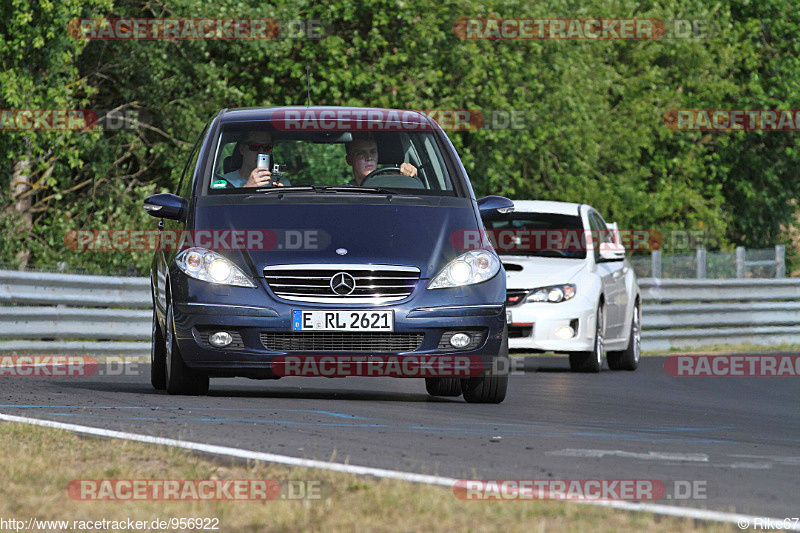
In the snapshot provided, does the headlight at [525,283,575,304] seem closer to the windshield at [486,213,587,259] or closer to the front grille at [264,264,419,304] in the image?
the windshield at [486,213,587,259]

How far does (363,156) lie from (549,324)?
15.0ft

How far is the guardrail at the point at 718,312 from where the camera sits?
73.9ft

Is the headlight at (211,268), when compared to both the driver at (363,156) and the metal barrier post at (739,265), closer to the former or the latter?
the driver at (363,156)

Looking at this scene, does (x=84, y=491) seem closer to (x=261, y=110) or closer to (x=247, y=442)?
(x=247, y=442)

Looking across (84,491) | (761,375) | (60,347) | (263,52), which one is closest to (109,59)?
(263,52)

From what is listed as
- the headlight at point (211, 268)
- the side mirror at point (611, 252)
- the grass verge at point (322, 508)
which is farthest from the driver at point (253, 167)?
the side mirror at point (611, 252)

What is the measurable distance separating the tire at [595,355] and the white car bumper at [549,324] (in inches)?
11.3

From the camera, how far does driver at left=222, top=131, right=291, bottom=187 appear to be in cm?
1040

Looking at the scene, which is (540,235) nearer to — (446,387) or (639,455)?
(446,387)

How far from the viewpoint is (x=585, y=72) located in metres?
33.2

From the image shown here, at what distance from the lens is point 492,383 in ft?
33.1

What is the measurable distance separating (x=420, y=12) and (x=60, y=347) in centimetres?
1567

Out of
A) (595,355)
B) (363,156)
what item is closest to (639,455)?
(363,156)

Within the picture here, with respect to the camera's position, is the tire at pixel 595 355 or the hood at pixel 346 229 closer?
the hood at pixel 346 229
